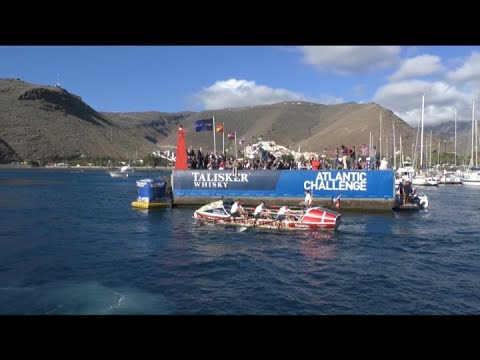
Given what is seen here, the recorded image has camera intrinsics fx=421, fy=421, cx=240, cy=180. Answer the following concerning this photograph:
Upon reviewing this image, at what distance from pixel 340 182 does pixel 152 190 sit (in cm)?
1768

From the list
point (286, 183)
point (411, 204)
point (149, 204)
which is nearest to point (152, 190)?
point (149, 204)

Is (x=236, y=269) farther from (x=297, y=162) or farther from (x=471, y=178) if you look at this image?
(x=471, y=178)

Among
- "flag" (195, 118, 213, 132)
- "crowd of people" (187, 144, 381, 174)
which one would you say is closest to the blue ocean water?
"crowd of people" (187, 144, 381, 174)

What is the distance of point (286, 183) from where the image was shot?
37.8 m

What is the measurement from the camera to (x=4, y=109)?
19625 centimetres

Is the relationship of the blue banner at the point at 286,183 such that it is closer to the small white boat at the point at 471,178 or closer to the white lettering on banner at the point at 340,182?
the white lettering on banner at the point at 340,182

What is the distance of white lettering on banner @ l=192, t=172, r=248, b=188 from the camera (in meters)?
39.1

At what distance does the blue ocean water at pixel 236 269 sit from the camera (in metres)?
13.3

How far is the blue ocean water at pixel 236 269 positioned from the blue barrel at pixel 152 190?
29.7 ft

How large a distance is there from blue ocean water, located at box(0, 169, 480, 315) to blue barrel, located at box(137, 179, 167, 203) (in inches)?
356

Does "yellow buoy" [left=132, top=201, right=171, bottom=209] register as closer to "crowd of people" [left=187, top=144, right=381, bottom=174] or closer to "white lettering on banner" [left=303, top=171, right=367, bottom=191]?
"crowd of people" [left=187, top=144, right=381, bottom=174]

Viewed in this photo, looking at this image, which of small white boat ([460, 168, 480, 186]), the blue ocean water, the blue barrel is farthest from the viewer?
small white boat ([460, 168, 480, 186])

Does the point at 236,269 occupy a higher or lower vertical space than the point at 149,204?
lower
